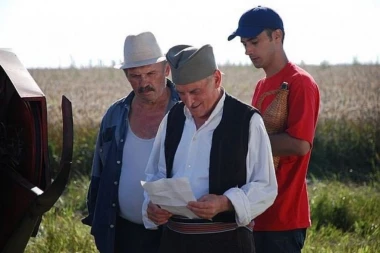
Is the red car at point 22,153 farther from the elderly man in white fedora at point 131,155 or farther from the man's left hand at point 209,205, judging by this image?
the elderly man in white fedora at point 131,155

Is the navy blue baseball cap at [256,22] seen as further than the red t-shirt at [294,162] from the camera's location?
Yes

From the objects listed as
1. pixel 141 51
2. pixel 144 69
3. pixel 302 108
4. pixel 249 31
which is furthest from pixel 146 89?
pixel 302 108

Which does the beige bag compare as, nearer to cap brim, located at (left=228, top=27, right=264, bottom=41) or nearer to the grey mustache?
cap brim, located at (left=228, top=27, right=264, bottom=41)

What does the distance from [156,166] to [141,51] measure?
0.91 metres

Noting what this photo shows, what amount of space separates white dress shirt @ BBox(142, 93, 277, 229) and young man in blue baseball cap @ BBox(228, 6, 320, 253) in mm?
531

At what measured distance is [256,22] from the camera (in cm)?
444

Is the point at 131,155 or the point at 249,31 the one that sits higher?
the point at 249,31

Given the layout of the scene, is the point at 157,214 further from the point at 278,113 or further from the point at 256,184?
the point at 278,113

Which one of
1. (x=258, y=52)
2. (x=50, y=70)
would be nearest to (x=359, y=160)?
(x=258, y=52)

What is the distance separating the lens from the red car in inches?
145

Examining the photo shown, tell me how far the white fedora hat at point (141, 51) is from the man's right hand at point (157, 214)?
1.08 m

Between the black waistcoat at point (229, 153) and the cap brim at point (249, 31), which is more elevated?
the cap brim at point (249, 31)

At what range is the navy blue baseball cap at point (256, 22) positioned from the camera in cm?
442

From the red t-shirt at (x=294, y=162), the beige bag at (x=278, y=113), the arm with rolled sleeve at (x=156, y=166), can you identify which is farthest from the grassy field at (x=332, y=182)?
the arm with rolled sleeve at (x=156, y=166)
